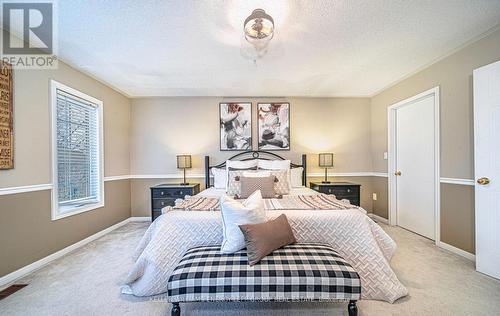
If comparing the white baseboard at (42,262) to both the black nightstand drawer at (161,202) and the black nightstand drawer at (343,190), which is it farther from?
the black nightstand drawer at (343,190)

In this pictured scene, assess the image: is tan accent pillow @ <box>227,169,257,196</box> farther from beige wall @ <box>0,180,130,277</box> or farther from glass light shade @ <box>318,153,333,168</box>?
Result: beige wall @ <box>0,180,130,277</box>

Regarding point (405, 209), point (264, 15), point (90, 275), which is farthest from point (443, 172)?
point (90, 275)

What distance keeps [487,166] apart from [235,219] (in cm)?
253

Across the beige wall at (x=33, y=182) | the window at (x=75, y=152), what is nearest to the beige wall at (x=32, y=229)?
the beige wall at (x=33, y=182)

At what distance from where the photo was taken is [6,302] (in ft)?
5.86

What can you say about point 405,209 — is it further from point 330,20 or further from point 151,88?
point 151,88

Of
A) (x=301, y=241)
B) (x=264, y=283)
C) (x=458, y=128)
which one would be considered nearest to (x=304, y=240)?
(x=301, y=241)

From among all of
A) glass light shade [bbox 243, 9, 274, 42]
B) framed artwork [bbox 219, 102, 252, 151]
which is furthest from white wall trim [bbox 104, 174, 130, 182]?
glass light shade [bbox 243, 9, 274, 42]

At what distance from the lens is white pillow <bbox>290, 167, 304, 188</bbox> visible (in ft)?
12.5

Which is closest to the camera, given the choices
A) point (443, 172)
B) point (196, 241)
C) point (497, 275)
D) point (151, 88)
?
point (196, 241)

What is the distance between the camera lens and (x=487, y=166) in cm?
213

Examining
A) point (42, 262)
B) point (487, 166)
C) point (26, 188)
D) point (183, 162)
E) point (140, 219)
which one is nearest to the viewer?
point (487, 166)

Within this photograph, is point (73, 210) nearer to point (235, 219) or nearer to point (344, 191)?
point (235, 219)

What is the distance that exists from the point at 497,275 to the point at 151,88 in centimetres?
500
